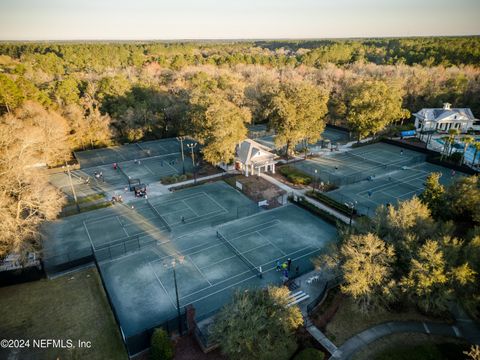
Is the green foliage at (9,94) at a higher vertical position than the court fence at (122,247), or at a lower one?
higher

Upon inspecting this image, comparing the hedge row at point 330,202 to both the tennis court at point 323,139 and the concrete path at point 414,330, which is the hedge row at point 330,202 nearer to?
the concrete path at point 414,330

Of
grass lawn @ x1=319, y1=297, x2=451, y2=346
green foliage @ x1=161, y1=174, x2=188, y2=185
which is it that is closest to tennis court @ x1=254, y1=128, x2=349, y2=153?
green foliage @ x1=161, y1=174, x2=188, y2=185

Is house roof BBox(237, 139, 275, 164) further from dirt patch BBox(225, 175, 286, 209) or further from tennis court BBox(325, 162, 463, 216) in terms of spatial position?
tennis court BBox(325, 162, 463, 216)

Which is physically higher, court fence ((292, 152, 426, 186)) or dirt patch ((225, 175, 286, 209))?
court fence ((292, 152, 426, 186))

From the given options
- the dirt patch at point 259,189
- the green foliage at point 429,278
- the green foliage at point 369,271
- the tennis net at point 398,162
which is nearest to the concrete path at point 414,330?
the green foliage at point 369,271

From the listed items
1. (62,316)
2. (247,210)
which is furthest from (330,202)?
(62,316)
